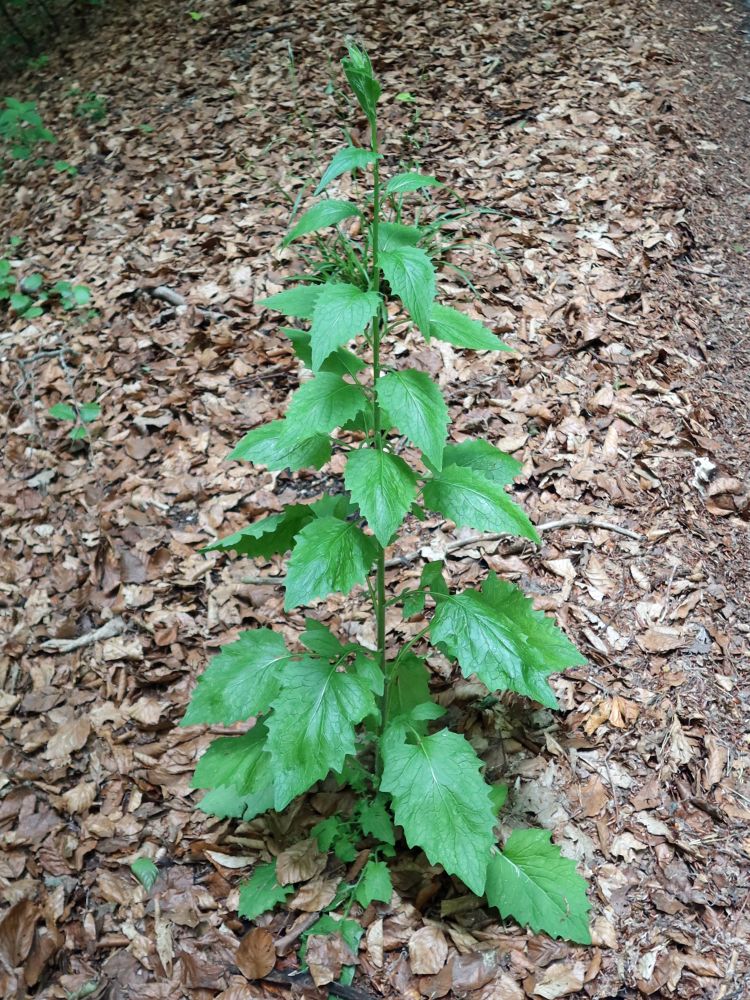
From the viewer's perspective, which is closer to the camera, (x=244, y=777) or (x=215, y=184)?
(x=244, y=777)

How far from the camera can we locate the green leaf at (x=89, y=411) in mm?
4090

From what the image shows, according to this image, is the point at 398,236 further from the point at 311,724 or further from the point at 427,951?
the point at 427,951

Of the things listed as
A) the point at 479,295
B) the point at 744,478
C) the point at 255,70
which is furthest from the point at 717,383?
the point at 255,70

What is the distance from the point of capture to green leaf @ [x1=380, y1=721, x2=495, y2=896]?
6.28ft

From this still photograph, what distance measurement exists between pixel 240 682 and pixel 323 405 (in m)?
0.94

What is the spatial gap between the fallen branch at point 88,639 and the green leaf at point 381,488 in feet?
6.23

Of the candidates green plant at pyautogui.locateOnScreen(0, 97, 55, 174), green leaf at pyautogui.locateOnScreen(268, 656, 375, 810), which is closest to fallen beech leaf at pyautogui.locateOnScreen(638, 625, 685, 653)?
green leaf at pyautogui.locateOnScreen(268, 656, 375, 810)

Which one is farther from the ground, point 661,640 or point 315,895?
point 315,895

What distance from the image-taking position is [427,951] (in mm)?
2201

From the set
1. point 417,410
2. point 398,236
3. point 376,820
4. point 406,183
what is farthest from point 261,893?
point 406,183

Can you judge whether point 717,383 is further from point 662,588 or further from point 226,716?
point 226,716

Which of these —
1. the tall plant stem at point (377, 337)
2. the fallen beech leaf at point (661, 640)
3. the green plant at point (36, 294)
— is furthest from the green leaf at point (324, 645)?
the green plant at point (36, 294)

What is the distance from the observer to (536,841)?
7.39ft

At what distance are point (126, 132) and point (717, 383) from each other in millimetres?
5215
